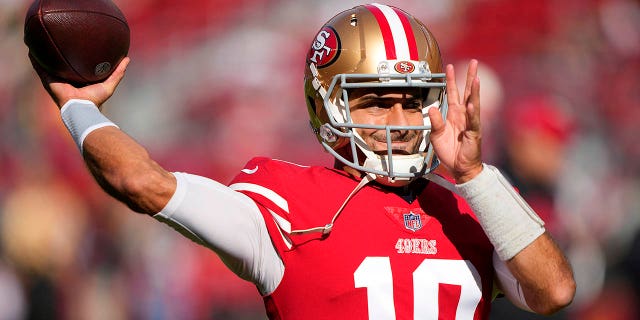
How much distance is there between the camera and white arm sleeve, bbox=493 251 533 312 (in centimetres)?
198

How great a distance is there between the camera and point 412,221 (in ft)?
6.58

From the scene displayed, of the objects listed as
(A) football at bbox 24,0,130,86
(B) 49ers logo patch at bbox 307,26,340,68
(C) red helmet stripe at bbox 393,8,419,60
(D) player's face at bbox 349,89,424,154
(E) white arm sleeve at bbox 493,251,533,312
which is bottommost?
(E) white arm sleeve at bbox 493,251,533,312

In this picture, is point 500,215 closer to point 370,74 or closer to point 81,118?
point 370,74

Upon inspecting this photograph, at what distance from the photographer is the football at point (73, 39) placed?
73.0 inches

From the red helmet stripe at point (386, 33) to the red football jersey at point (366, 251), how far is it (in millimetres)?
321

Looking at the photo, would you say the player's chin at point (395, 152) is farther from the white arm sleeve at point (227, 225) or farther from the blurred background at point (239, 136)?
the blurred background at point (239, 136)

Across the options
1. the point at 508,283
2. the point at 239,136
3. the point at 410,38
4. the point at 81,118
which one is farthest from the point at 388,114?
the point at 239,136

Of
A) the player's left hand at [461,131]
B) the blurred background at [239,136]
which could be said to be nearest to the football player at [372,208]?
the player's left hand at [461,131]

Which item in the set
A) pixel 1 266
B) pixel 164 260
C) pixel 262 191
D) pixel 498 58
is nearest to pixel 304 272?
pixel 262 191

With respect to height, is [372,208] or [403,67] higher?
[403,67]

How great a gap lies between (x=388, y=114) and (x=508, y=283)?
481 mm

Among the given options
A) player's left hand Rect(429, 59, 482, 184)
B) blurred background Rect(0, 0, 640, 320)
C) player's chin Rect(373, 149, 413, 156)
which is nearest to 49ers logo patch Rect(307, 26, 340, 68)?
player's chin Rect(373, 149, 413, 156)

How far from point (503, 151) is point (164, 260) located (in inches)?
69.5

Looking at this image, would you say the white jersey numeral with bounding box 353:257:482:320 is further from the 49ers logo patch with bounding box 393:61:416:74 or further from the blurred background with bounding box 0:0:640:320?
the blurred background with bounding box 0:0:640:320
